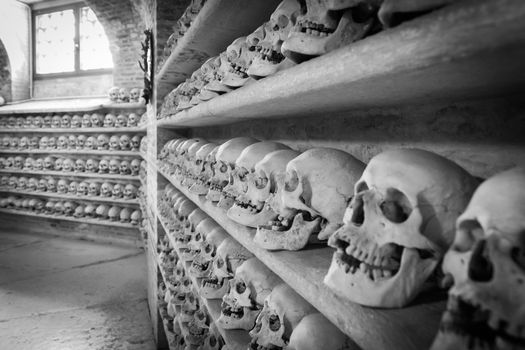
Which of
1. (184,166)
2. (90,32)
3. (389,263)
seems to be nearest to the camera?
(389,263)

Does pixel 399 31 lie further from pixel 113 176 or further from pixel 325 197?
pixel 113 176

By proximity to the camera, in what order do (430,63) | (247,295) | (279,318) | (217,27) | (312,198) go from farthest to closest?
(217,27) → (247,295) → (279,318) → (312,198) → (430,63)

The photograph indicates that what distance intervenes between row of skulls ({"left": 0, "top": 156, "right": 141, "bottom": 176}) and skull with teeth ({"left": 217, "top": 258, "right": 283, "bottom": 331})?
18.1ft

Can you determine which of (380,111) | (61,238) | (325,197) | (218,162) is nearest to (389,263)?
(325,197)

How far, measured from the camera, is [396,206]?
2.86 feet

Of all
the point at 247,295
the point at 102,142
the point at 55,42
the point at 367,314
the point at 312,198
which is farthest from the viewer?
the point at 55,42

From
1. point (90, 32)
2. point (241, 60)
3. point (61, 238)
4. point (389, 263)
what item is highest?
point (90, 32)

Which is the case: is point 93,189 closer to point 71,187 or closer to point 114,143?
point 71,187

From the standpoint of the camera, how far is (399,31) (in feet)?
1.92

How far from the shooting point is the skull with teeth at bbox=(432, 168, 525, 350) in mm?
545

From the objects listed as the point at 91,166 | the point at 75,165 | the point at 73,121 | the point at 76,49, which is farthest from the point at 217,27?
the point at 76,49

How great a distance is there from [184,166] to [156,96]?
1457 mm

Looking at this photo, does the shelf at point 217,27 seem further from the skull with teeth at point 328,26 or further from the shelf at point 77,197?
the shelf at point 77,197

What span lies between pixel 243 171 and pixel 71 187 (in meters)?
6.56
